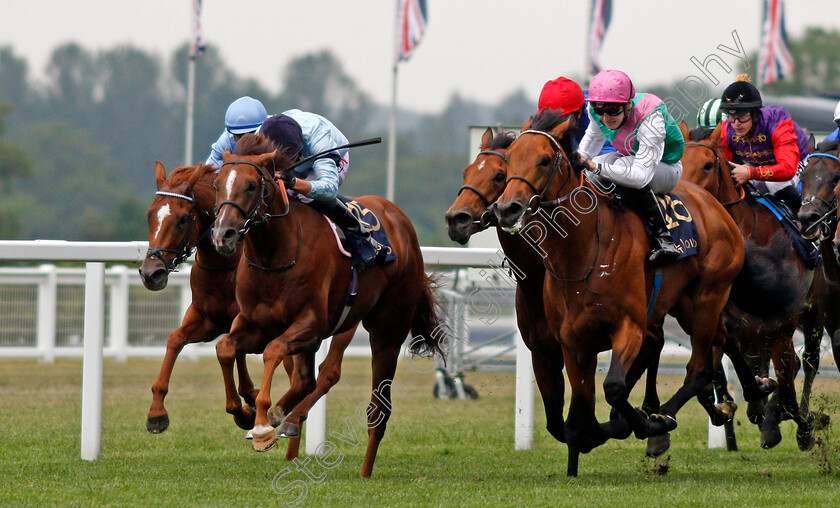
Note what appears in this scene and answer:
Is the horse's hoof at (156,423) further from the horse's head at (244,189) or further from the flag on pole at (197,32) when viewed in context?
the flag on pole at (197,32)

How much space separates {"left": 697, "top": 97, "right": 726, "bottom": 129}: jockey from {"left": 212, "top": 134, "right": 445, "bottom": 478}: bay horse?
2.47 meters

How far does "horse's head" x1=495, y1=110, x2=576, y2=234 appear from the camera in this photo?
17.2ft

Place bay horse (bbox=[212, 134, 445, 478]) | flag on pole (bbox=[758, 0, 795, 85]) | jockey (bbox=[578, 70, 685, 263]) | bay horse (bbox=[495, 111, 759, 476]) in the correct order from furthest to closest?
flag on pole (bbox=[758, 0, 795, 85]) < jockey (bbox=[578, 70, 685, 263]) < bay horse (bbox=[212, 134, 445, 478]) < bay horse (bbox=[495, 111, 759, 476])

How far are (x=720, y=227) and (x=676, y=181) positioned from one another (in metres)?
0.51

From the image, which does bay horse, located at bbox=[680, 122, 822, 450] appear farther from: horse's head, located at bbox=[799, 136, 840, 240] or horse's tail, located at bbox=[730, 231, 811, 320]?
horse's head, located at bbox=[799, 136, 840, 240]

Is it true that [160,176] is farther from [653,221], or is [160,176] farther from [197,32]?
[197,32]

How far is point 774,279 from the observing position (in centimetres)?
714

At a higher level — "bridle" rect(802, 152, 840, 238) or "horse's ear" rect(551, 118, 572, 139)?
"horse's ear" rect(551, 118, 572, 139)

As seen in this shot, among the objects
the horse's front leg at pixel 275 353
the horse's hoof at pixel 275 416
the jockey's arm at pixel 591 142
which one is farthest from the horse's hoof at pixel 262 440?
the jockey's arm at pixel 591 142

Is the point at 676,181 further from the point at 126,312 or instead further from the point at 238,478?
the point at 126,312

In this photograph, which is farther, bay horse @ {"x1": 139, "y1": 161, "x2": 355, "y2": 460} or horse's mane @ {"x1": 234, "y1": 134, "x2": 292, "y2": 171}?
bay horse @ {"x1": 139, "y1": 161, "x2": 355, "y2": 460}

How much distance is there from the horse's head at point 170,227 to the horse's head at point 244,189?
0.60 metres

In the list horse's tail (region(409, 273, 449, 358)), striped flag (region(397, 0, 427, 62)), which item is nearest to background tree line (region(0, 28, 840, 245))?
striped flag (region(397, 0, 427, 62))

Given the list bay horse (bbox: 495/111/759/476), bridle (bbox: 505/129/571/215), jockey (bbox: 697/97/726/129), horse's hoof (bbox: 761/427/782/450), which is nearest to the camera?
bridle (bbox: 505/129/571/215)
